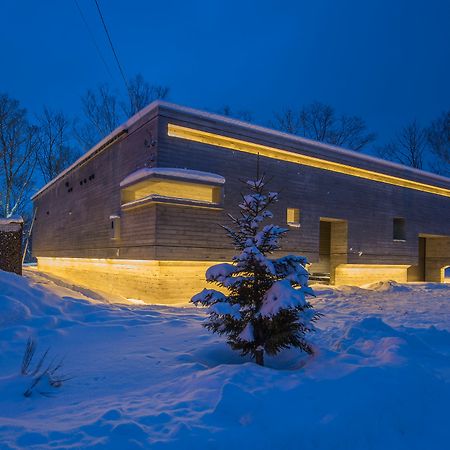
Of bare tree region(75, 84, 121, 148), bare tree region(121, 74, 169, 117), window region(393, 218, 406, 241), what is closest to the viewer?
window region(393, 218, 406, 241)

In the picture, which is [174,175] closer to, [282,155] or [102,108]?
[282,155]

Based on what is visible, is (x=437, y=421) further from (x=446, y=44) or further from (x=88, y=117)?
(x=446, y=44)

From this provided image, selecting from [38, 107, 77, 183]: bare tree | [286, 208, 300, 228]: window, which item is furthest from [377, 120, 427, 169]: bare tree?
[38, 107, 77, 183]: bare tree

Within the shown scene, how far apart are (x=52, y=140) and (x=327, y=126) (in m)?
24.0

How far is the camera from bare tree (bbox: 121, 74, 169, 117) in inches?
1046

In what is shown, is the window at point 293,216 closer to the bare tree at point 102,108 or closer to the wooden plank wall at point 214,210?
the wooden plank wall at point 214,210

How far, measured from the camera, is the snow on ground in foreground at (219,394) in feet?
9.27

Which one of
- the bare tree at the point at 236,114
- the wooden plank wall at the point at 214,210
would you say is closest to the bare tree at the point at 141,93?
the bare tree at the point at 236,114

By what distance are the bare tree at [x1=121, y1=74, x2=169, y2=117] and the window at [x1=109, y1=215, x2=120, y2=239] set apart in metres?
15.5

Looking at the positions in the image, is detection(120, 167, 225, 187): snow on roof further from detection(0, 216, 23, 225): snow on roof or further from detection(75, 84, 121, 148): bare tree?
detection(75, 84, 121, 148): bare tree

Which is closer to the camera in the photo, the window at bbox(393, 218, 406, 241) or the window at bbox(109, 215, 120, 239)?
the window at bbox(109, 215, 120, 239)

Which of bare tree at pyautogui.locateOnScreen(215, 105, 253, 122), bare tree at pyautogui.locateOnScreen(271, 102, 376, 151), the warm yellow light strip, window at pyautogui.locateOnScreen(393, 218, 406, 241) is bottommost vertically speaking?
window at pyautogui.locateOnScreen(393, 218, 406, 241)

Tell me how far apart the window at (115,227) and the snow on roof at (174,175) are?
182 centimetres

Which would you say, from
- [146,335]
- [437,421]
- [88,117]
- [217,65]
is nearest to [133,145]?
[146,335]
